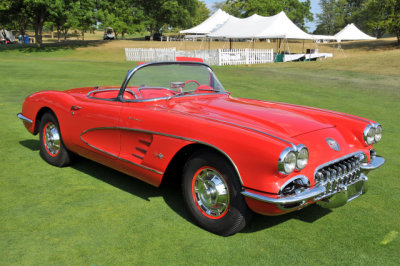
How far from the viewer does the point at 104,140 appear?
4.12 m

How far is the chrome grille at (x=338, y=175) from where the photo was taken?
3117 mm

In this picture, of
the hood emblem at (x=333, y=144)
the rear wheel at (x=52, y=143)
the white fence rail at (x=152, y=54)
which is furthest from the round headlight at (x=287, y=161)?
the white fence rail at (x=152, y=54)

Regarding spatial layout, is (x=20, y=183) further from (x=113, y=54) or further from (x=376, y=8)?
(x=376, y=8)

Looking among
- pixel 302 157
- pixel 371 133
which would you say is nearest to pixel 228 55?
pixel 371 133

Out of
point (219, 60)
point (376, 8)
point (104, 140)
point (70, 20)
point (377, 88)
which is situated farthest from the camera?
point (376, 8)

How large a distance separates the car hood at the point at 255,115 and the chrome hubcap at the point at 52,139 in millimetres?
1888

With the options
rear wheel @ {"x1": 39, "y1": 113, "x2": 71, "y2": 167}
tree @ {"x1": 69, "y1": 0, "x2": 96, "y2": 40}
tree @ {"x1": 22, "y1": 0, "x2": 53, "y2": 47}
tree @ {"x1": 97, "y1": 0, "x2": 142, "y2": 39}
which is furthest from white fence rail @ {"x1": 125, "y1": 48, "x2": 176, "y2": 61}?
tree @ {"x1": 97, "y1": 0, "x2": 142, "y2": 39}

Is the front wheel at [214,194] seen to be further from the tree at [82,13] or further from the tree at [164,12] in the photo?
the tree at [164,12]

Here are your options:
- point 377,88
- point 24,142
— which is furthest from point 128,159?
point 377,88

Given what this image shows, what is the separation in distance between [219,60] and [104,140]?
22.7 meters

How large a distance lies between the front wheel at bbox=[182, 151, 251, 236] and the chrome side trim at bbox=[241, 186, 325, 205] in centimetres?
20

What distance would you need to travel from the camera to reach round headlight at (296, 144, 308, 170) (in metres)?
2.91

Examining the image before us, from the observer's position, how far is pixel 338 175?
128 inches

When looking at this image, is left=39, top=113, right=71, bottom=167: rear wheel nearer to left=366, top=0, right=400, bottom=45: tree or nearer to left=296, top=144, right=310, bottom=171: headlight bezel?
left=296, top=144, right=310, bottom=171: headlight bezel
